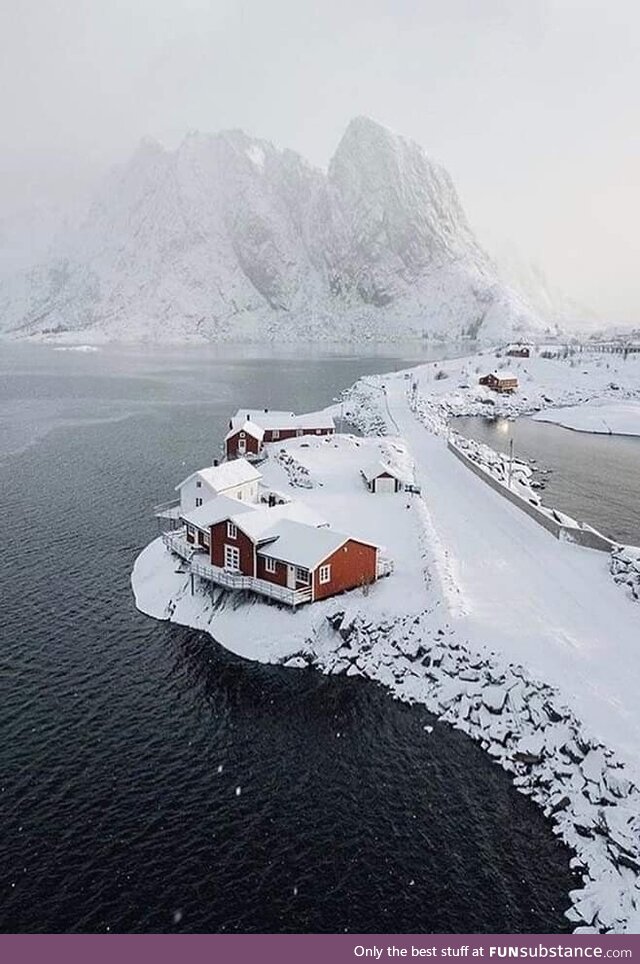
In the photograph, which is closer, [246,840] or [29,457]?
[246,840]

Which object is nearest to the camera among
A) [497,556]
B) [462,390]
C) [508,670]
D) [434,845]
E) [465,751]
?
[434,845]

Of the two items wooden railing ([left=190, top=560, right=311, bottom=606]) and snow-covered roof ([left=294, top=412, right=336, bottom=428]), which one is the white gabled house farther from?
snow-covered roof ([left=294, top=412, right=336, bottom=428])

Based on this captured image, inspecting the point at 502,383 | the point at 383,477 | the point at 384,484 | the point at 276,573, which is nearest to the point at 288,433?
the point at 383,477

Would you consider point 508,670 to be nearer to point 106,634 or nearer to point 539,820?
point 539,820

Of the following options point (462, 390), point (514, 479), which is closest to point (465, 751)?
point (514, 479)

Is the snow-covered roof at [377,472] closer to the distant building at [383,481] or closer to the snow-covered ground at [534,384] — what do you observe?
the distant building at [383,481]

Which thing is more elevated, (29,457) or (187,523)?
(187,523)

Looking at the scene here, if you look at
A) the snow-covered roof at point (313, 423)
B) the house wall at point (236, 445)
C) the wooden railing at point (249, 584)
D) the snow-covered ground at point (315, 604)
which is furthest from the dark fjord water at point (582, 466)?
the house wall at point (236, 445)
